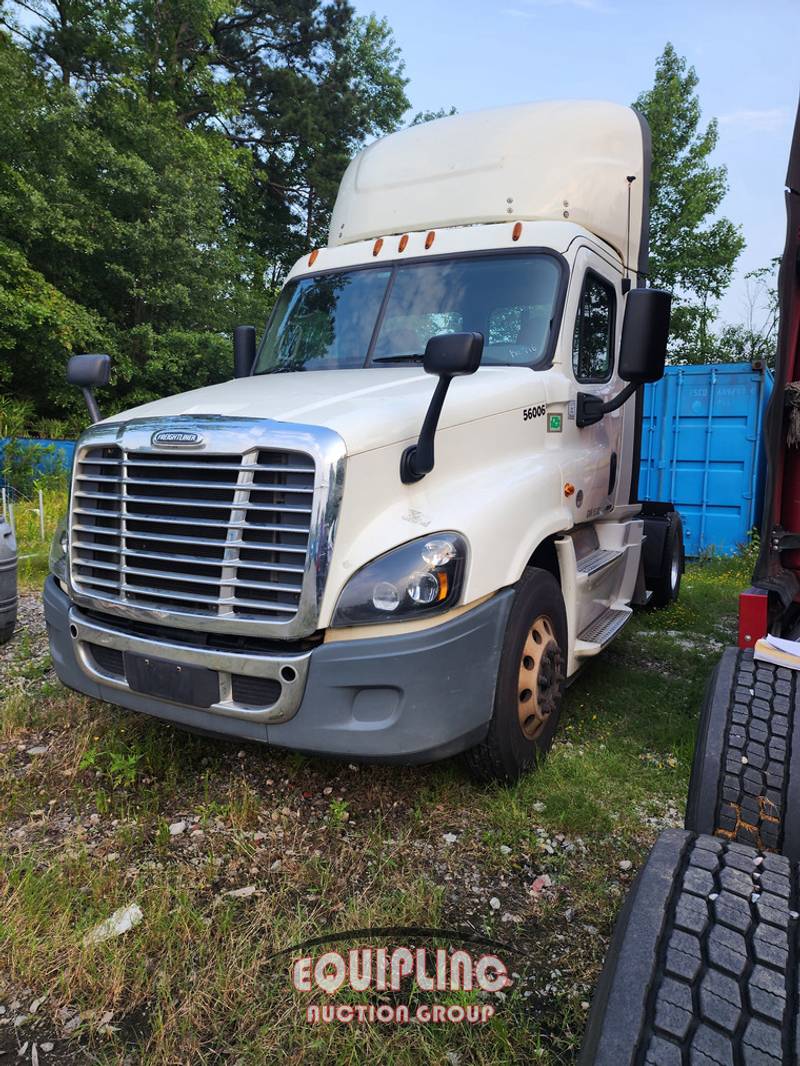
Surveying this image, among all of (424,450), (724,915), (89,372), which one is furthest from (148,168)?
(724,915)

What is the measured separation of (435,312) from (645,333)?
3.65ft

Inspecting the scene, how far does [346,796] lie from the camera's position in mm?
3225

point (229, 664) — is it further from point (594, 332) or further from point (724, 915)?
point (594, 332)

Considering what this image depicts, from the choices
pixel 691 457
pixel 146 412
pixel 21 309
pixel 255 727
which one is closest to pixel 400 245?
pixel 146 412

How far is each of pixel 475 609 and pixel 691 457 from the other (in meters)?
8.31

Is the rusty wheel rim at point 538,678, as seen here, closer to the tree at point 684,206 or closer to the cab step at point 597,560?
the cab step at point 597,560

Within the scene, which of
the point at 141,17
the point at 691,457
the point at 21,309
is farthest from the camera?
the point at 141,17

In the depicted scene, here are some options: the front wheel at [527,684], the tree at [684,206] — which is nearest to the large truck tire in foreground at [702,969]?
the front wheel at [527,684]

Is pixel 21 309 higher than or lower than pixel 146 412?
higher

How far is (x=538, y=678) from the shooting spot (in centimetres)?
331

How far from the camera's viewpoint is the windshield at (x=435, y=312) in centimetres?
382

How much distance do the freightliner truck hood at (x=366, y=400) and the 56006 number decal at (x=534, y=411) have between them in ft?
0.09

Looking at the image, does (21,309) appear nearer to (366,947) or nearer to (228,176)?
(228,176)

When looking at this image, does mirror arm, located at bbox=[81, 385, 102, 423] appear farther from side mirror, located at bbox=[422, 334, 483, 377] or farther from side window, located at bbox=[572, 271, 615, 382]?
side window, located at bbox=[572, 271, 615, 382]
